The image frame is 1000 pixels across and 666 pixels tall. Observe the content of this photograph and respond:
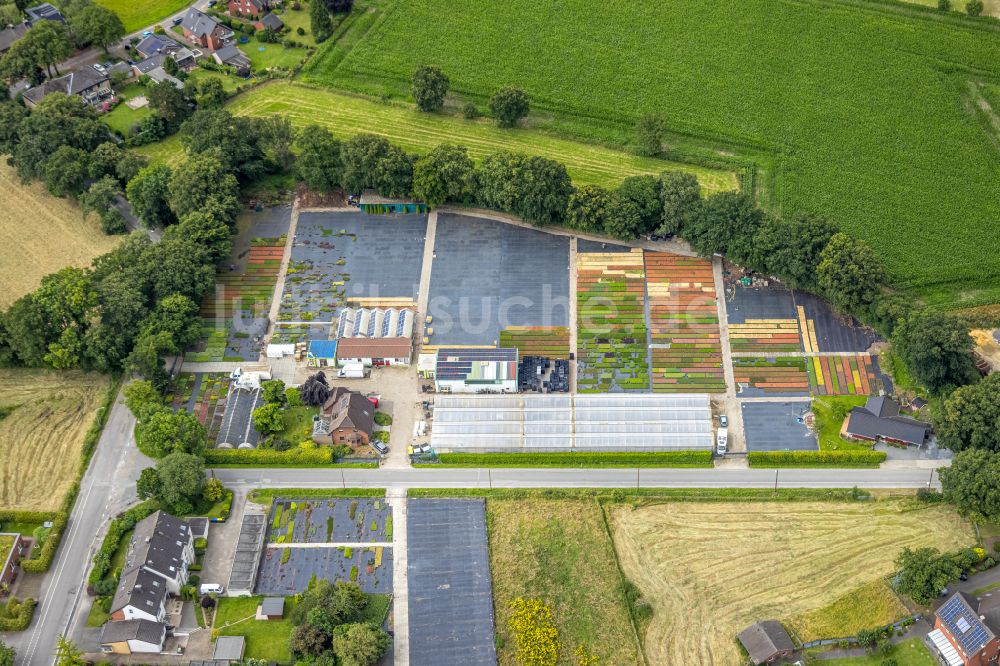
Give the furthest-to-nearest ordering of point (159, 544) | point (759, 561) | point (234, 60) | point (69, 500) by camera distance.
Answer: point (234, 60), point (69, 500), point (759, 561), point (159, 544)

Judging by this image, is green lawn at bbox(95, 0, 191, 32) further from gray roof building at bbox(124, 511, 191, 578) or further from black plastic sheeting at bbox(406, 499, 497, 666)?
black plastic sheeting at bbox(406, 499, 497, 666)

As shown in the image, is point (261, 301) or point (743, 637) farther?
point (261, 301)

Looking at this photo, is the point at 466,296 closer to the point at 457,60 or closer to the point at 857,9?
the point at 457,60

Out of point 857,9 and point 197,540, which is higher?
point 857,9

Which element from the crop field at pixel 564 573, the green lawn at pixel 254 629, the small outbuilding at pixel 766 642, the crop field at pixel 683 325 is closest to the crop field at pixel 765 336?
the crop field at pixel 683 325

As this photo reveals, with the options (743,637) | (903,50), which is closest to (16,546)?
(743,637)

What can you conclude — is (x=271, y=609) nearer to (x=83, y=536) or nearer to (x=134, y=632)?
(x=134, y=632)

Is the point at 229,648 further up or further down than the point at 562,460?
further down

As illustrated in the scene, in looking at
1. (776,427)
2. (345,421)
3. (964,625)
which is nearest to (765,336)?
(776,427)
